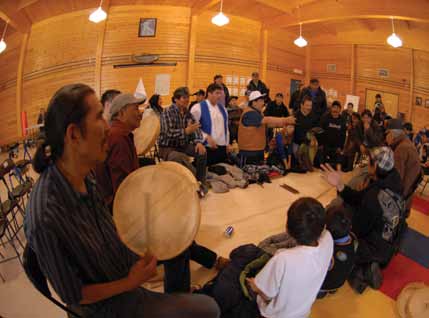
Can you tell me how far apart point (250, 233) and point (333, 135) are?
3725mm

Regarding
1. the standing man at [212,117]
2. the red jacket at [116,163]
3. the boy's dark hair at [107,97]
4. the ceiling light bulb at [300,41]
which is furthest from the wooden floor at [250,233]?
the ceiling light bulb at [300,41]

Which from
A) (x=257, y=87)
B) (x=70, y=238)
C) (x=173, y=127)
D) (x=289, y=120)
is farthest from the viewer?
(x=257, y=87)

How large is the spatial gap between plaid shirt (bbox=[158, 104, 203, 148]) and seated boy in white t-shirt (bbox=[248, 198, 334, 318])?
279cm

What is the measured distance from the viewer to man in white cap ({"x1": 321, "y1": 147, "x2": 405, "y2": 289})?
2.57 meters

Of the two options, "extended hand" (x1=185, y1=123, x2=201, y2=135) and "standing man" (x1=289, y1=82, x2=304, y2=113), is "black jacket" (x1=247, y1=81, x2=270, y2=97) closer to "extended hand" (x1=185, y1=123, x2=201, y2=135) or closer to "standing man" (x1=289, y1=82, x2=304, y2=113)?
"standing man" (x1=289, y1=82, x2=304, y2=113)

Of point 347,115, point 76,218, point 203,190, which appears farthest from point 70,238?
point 347,115

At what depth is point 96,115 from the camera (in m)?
1.13

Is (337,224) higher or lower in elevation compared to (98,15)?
lower

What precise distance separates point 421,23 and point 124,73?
6.51m

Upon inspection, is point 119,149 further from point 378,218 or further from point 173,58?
point 173,58

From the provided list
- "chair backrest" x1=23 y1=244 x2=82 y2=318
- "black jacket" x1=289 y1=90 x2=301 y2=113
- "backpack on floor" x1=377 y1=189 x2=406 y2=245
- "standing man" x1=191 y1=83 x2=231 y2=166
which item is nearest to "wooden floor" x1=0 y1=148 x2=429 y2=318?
"backpack on floor" x1=377 y1=189 x2=406 y2=245

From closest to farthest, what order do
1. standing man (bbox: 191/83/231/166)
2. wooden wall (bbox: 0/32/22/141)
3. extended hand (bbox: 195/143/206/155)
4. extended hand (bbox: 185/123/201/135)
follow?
wooden wall (bbox: 0/32/22/141)
extended hand (bbox: 185/123/201/135)
extended hand (bbox: 195/143/206/155)
standing man (bbox: 191/83/231/166)

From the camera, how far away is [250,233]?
3.50 metres

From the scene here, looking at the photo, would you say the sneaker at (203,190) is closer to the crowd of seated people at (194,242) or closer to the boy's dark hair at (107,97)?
the crowd of seated people at (194,242)
